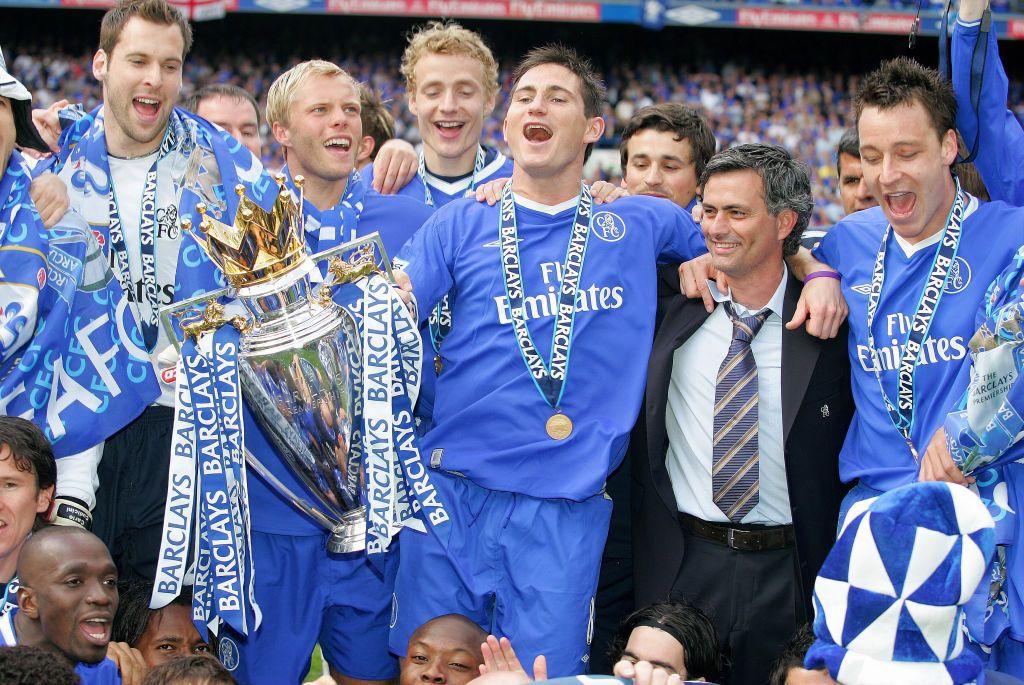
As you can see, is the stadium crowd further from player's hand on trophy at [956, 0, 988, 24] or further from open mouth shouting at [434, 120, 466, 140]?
open mouth shouting at [434, 120, 466, 140]

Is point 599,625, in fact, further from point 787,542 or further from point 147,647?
point 147,647

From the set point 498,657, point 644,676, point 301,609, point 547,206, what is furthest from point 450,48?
point 644,676

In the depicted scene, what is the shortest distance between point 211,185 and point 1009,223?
261 cm

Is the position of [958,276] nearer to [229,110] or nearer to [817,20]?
[229,110]

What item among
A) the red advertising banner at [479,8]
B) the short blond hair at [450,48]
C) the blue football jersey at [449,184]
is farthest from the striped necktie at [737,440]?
the red advertising banner at [479,8]

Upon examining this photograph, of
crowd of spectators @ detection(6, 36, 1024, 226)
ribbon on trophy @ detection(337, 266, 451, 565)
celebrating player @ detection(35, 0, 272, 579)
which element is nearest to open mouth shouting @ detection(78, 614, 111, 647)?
ribbon on trophy @ detection(337, 266, 451, 565)

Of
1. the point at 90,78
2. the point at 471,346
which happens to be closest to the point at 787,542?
the point at 471,346

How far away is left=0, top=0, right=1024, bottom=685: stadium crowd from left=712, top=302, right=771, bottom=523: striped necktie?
1 centimetres

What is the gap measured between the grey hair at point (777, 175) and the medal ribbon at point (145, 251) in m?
1.89

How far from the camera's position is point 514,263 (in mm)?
3969

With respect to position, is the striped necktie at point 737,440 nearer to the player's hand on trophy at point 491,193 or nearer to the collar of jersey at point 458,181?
the player's hand on trophy at point 491,193

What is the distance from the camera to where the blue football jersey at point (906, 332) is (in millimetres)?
3676

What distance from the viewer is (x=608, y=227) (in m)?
4.05

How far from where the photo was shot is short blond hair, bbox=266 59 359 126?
456 cm
